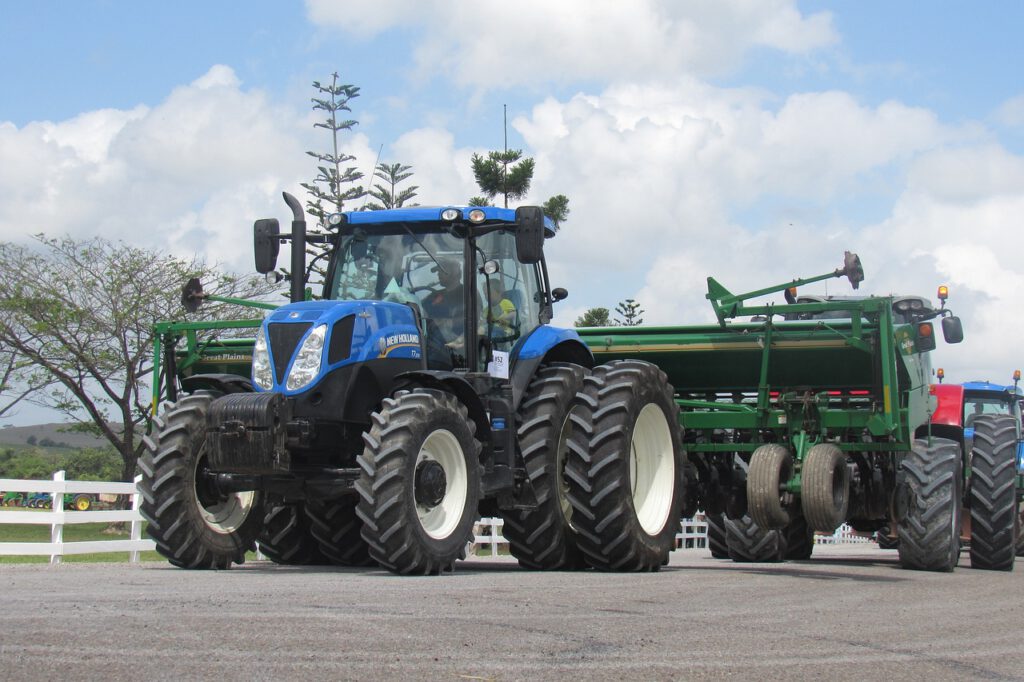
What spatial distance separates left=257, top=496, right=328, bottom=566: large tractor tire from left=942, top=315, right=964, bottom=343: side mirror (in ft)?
22.0

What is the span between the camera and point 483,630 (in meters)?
6.08

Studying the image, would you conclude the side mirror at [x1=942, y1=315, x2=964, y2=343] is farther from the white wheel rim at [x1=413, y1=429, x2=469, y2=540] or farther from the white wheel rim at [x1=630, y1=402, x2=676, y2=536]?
the white wheel rim at [x1=413, y1=429, x2=469, y2=540]

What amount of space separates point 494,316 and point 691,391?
3601 mm

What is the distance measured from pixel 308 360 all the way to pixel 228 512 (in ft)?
5.28

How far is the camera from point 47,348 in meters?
35.4

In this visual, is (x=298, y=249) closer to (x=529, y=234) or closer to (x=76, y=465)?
(x=529, y=234)

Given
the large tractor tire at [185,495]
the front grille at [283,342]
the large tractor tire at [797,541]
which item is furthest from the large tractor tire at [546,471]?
the large tractor tire at [797,541]

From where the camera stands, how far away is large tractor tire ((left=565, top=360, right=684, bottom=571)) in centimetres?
1053

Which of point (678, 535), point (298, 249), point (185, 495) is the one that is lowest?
point (678, 535)

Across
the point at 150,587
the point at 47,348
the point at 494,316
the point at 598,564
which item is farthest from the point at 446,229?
the point at 47,348

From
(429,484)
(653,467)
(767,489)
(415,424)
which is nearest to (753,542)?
(653,467)

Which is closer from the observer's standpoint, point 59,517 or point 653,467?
point 653,467

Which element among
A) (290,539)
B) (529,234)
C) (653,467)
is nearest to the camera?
(529,234)

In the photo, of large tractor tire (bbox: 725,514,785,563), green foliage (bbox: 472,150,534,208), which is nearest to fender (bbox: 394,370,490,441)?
large tractor tire (bbox: 725,514,785,563)
